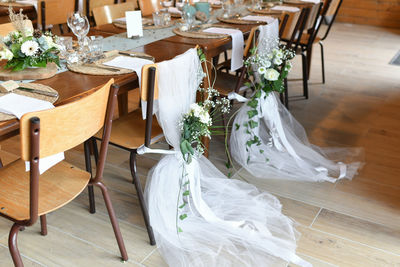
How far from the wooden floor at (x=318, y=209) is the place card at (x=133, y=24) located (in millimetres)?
762

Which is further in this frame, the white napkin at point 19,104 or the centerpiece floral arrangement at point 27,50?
the centerpiece floral arrangement at point 27,50

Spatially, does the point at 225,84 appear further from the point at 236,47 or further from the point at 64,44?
the point at 64,44

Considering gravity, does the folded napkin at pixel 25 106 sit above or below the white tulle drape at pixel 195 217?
above

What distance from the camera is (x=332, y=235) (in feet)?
6.77

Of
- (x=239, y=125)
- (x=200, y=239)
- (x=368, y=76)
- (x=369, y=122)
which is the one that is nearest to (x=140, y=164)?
(x=239, y=125)

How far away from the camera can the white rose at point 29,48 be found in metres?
1.78

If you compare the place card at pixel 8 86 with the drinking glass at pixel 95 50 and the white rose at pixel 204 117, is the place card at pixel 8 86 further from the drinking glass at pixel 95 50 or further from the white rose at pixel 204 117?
the white rose at pixel 204 117

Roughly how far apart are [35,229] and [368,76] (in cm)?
354

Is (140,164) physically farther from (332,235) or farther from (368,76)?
(368,76)

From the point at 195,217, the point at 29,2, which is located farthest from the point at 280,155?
the point at 29,2

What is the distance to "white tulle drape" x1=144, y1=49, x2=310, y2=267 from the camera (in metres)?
1.85

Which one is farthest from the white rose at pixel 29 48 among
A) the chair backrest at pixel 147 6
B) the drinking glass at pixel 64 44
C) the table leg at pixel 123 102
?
the chair backrest at pixel 147 6

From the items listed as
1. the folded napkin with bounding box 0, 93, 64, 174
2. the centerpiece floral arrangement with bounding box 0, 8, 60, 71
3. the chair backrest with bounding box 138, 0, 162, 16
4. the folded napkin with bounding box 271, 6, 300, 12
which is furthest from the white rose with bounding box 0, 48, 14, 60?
the folded napkin with bounding box 271, 6, 300, 12

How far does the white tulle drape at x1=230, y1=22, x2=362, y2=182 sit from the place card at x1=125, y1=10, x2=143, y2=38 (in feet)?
2.32
